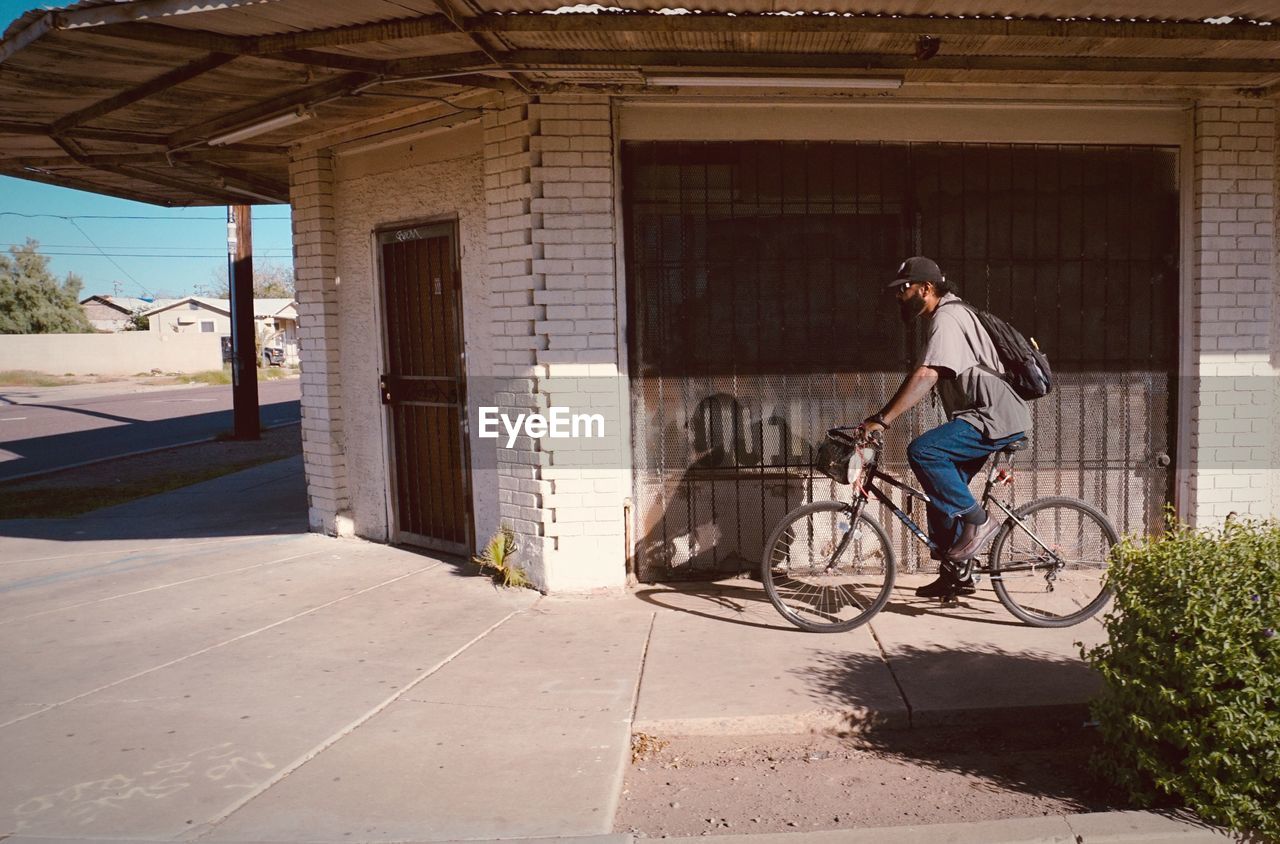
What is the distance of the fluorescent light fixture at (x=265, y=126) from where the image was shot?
6086mm

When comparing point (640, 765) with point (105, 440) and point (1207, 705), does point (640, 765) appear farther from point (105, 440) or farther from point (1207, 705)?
point (105, 440)

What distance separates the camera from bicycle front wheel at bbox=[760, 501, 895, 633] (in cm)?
519

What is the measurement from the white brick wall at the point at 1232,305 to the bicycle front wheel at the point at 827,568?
2290 mm

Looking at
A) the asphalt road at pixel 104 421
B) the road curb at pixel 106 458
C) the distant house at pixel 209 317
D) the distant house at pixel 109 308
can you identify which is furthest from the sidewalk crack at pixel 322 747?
the distant house at pixel 109 308

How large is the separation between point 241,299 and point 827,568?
1286 centimetres

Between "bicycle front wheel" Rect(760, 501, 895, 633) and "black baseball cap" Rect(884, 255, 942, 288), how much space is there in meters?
1.28

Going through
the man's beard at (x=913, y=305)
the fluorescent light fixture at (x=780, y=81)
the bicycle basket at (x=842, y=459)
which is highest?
the fluorescent light fixture at (x=780, y=81)

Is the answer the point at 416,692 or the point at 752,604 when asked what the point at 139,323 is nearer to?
the point at 752,604

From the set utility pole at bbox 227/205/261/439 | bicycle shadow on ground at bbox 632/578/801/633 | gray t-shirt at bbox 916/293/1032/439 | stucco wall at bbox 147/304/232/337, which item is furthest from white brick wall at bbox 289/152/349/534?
stucco wall at bbox 147/304/232/337

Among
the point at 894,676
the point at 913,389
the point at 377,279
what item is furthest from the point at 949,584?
the point at 377,279

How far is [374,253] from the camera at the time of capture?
7203 millimetres

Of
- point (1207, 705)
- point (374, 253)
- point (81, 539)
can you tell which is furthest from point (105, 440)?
point (1207, 705)

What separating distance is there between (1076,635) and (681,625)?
215 centimetres

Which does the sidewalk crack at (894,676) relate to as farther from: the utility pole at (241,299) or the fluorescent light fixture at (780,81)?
the utility pole at (241,299)
